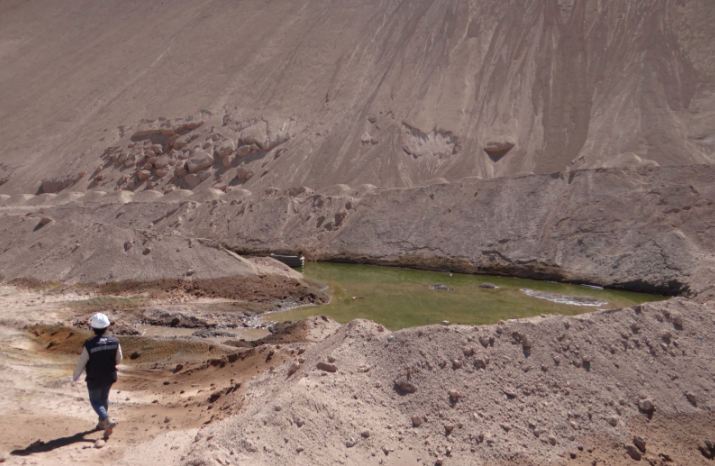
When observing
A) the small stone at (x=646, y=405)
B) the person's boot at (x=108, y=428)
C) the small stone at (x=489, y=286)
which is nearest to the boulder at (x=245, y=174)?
the small stone at (x=489, y=286)

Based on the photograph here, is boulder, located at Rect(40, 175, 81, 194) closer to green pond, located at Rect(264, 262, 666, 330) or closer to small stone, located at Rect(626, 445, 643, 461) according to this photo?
→ green pond, located at Rect(264, 262, 666, 330)

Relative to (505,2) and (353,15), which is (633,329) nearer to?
(505,2)

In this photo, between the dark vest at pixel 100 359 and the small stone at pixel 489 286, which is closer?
the dark vest at pixel 100 359

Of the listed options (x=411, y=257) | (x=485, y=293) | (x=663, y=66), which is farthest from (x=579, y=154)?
(x=485, y=293)

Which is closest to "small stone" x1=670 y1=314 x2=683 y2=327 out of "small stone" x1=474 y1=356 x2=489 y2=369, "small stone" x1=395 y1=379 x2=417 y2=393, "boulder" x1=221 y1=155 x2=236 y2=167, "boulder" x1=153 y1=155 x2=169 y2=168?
"small stone" x1=474 y1=356 x2=489 y2=369

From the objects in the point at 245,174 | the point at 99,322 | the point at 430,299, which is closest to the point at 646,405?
the point at 99,322

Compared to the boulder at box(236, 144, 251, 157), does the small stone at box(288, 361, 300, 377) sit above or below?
below

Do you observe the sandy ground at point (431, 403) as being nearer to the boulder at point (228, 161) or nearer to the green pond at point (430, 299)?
the green pond at point (430, 299)
